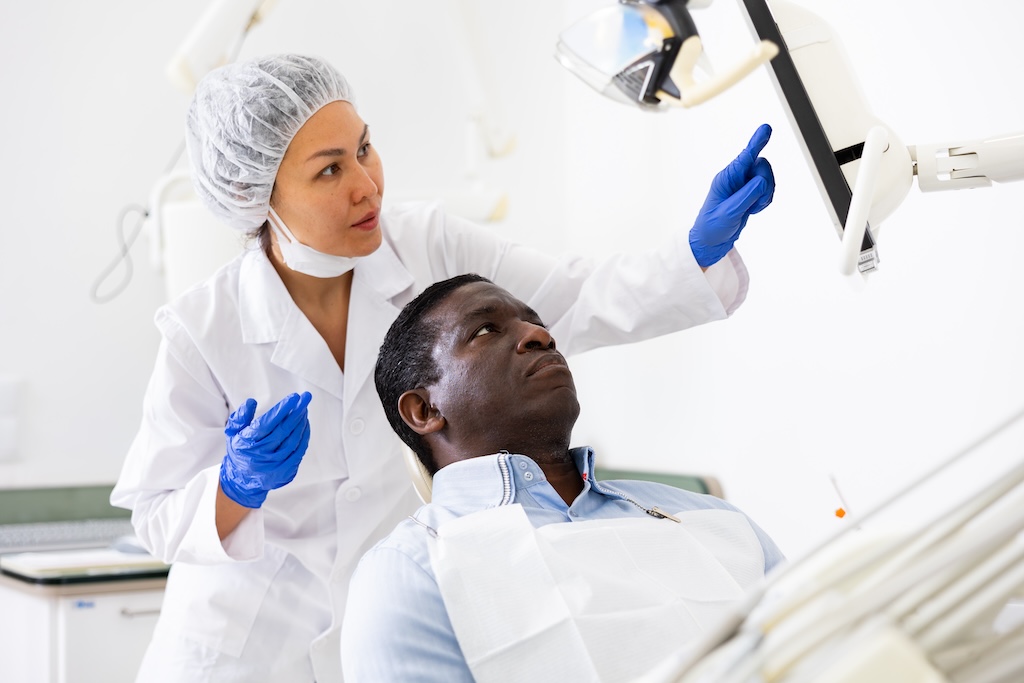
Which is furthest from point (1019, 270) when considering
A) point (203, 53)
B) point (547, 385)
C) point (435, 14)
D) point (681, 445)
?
point (435, 14)

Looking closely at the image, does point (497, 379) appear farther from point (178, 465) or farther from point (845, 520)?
point (178, 465)

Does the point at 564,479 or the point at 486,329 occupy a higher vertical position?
the point at 486,329

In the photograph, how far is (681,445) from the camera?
2498mm

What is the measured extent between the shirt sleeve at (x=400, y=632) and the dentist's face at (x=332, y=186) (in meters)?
0.57

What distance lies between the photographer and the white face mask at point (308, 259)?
1.48 metres

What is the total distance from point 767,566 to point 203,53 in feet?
5.21

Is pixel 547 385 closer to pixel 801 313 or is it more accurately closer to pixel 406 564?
pixel 406 564

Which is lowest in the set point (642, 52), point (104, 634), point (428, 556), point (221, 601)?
point (104, 634)

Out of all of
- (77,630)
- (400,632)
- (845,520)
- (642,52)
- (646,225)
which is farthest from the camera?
(646,225)

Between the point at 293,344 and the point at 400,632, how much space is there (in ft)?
2.13

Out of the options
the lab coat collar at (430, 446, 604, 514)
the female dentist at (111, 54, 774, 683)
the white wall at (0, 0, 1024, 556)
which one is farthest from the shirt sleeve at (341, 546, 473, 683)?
the white wall at (0, 0, 1024, 556)

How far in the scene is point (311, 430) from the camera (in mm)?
1524

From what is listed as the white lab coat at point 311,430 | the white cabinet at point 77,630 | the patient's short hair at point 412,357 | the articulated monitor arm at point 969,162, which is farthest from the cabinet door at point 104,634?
the articulated monitor arm at point 969,162

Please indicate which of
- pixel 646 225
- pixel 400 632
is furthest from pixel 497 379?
pixel 646 225
